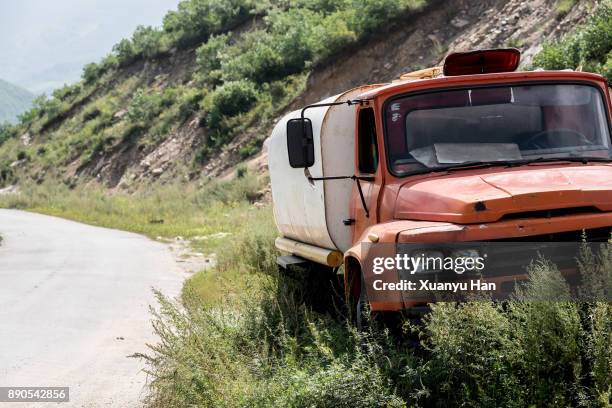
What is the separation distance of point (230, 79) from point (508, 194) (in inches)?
1289

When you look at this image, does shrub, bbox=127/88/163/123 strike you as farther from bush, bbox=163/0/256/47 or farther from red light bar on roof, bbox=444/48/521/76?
red light bar on roof, bbox=444/48/521/76

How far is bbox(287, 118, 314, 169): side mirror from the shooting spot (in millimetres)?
7531

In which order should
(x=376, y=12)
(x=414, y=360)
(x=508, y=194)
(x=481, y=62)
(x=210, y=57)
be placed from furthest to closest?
(x=210, y=57)
(x=376, y=12)
(x=481, y=62)
(x=508, y=194)
(x=414, y=360)

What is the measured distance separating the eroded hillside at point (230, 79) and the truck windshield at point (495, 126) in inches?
539

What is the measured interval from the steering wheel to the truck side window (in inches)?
50.5

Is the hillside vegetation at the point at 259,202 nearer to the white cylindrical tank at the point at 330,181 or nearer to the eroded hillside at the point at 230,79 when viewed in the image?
the eroded hillside at the point at 230,79

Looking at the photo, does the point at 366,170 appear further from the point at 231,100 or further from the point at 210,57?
the point at 210,57

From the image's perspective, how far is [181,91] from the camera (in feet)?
140

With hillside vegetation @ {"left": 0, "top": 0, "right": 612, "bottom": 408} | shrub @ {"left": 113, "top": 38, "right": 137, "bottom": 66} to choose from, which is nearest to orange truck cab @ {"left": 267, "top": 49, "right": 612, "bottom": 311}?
hillside vegetation @ {"left": 0, "top": 0, "right": 612, "bottom": 408}

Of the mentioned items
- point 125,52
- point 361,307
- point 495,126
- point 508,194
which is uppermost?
point 125,52

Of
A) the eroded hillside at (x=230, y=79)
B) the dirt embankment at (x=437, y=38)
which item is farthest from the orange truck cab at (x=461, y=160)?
the dirt embankment at (x=437, y=38)

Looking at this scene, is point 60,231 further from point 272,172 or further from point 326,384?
point 326,384

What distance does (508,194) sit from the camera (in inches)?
224

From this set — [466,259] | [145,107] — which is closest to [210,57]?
[145,107]
